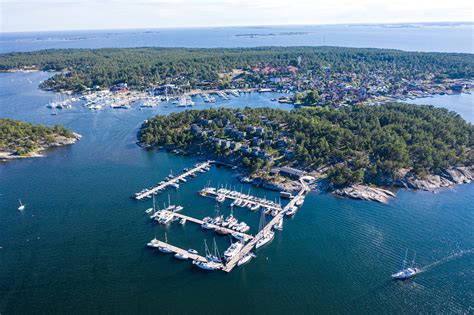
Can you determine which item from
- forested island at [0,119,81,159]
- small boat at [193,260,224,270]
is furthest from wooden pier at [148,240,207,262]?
forested island at [0,119,81,159]

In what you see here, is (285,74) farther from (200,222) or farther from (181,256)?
(181,256)

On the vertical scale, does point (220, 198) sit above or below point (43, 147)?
below

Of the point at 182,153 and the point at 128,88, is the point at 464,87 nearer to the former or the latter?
the point at 182,153

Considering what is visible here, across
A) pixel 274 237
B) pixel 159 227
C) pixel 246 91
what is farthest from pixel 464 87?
pixel 159 227

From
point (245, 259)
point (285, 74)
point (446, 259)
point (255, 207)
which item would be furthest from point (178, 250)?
point (285, 74)

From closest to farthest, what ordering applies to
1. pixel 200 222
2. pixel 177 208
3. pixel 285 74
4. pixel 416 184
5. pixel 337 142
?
pixel 200 222 < pixel 177 208 < pixel 416 184 < pixel 337 142 < pixel 285 74

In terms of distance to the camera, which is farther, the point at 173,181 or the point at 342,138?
the point at 342,138

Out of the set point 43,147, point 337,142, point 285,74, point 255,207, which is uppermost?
point 285,74
